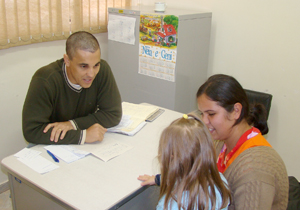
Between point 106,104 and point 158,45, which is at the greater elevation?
point 158,45

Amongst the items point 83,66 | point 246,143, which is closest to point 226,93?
point 246,143

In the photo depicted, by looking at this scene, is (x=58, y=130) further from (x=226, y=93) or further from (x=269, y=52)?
(x=269, y=52)

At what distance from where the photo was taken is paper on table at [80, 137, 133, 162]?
1488 mm

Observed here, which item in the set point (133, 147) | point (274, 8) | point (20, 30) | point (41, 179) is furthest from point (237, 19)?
point (41, 179)

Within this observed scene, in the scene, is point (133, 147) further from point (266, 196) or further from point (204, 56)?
point (204, 56)

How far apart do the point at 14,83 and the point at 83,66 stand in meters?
1.06

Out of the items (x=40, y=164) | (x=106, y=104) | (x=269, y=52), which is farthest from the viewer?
(x=269, y=52)

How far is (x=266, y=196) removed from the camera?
107cm

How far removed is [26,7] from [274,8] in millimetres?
2028

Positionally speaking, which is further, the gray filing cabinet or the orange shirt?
the gray filing cabinet

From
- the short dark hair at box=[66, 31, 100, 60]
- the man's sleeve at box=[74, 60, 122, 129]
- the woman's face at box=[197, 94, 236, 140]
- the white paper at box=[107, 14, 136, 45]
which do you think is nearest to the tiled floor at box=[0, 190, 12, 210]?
the man's sleeve at box=[74, 60, 122, 129]

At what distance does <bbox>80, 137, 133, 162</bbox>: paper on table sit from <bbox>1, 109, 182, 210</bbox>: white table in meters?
0.03

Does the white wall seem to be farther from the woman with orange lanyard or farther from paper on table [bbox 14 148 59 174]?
the woman with orange lanyard

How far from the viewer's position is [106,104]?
1854mm
